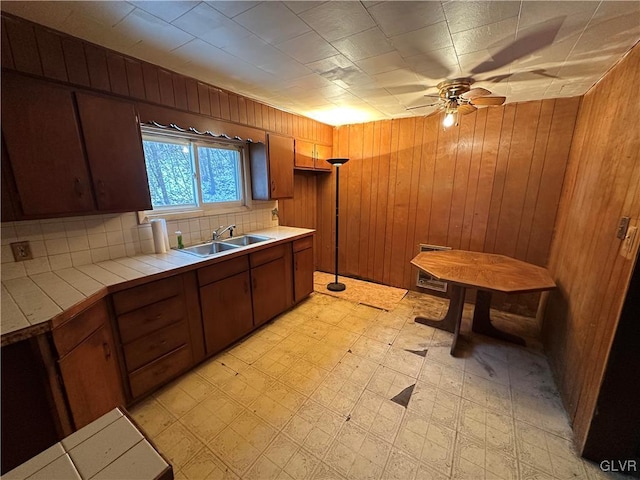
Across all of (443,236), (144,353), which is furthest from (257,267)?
(443,236)

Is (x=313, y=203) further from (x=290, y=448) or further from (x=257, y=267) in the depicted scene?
(x=290, y=448)

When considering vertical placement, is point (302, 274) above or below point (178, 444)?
above

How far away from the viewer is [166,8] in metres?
1.27

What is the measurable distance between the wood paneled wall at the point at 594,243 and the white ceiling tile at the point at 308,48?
1795mm

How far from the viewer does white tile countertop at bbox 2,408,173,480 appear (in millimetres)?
540

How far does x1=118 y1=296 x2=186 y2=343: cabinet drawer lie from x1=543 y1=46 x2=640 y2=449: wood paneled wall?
255cm

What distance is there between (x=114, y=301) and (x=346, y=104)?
8.71 ft

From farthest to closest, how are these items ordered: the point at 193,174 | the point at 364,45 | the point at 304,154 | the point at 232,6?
the point at 304,154, the point at 193,174, the point at 364,45, the point at 232,6

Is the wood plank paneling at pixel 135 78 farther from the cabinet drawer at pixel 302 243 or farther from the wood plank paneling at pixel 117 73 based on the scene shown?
the cabinet drawer at pixel 302 243

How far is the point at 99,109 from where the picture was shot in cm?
162

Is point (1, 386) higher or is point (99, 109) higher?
point (99, 109)

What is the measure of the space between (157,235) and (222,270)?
1.94 feet

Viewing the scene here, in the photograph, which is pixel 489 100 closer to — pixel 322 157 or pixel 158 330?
pixel 322 157

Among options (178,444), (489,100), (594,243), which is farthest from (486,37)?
Result: (178,444)
